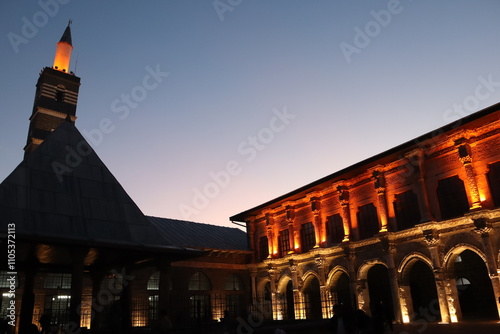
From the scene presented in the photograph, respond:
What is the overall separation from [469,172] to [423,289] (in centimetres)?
840

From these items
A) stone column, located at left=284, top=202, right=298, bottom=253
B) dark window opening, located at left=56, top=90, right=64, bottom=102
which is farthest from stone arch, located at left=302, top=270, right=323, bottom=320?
dark window opening, located at left=56, top=90, right=64, bottom=102

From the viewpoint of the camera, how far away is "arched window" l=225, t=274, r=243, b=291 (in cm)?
3081

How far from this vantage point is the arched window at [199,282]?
28.6m

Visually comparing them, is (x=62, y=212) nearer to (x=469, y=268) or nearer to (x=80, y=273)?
(x=80, y=273)

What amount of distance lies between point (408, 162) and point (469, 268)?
23.0 ft

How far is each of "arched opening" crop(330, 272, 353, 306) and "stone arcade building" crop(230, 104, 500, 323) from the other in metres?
0.07

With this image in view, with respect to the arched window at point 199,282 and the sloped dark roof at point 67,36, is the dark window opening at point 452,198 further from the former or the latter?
Result: the sloped dark roof at point 67,36

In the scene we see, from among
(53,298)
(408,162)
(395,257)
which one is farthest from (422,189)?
(53,298)

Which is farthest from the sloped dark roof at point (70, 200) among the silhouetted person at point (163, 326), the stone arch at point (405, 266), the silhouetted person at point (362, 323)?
the stone arch at point (405, 266)

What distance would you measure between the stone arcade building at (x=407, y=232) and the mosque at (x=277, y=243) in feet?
0.22

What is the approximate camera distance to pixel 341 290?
26.6 m

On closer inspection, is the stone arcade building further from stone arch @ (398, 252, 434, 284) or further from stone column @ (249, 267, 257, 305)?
stone column @ (249, 267, 257, 305)

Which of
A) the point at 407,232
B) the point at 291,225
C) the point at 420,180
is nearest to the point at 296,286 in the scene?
the point at 291,225

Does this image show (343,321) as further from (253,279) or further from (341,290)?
(253,279)
